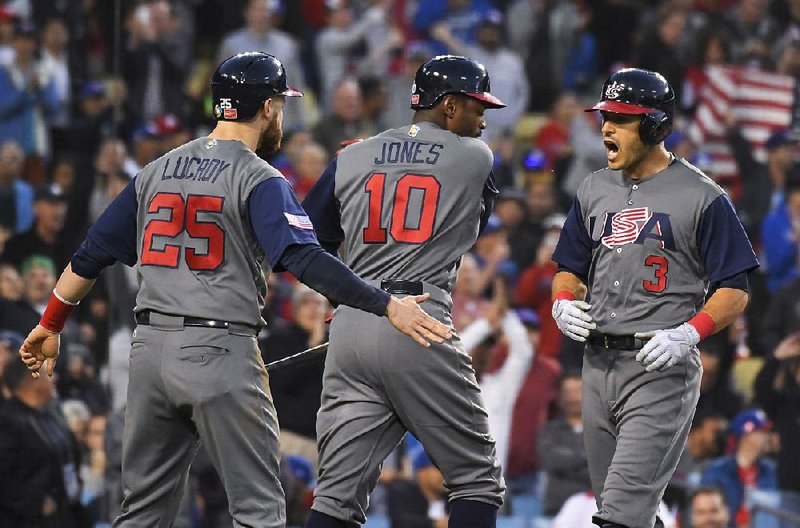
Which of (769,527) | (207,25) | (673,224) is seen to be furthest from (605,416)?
(207,25)

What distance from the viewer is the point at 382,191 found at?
5297 mm

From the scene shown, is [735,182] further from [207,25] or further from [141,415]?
[141,415]

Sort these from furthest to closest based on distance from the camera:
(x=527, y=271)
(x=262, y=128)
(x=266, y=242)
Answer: (x=527, y=271)
(x=262, y=128)
(x=266, y=242)

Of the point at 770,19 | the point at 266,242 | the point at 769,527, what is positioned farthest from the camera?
the point at 770,19

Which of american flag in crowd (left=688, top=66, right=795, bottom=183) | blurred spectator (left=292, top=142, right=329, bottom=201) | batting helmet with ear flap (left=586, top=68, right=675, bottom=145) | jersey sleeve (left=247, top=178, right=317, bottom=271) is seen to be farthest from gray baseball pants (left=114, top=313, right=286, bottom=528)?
american flag in crowd (left=688, top=66, right=795, bottom=183)

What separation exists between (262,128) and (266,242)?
1.75 feet

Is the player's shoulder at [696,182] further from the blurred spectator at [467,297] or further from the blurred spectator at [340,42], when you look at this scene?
the blurred spectator at [340,42]

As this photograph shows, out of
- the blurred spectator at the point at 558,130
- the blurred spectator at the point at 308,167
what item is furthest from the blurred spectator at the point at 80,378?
the blurred spectator at the point at 558,130

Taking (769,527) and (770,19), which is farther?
(770,19)

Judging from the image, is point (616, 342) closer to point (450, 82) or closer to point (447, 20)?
point (450, 82)

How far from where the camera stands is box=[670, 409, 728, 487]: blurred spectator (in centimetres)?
906

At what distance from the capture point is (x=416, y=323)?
4.79 m

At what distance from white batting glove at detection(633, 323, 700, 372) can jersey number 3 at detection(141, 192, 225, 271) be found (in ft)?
4.75

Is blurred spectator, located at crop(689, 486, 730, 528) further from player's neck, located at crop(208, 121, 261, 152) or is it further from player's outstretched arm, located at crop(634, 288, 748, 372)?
player's neck, located at crop(208, 121, 261, 152)
